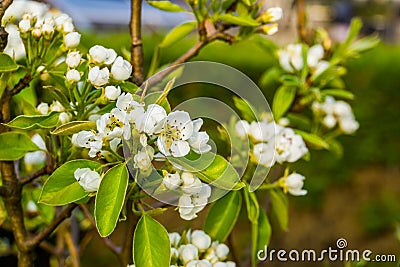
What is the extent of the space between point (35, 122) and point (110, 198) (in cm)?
14

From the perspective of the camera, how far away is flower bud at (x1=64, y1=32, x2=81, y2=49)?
2.65ft

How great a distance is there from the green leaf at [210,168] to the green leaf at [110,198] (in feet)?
0.18

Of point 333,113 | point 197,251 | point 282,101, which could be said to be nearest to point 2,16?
point 197,251

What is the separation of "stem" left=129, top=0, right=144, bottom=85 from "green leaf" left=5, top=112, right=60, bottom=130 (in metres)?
0.15

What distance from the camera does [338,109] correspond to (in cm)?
132

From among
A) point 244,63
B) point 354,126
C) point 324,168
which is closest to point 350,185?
point 324,168

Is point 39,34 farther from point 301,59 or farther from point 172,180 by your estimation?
point 301,59

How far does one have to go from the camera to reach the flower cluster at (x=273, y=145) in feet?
3.09

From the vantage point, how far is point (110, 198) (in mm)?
689

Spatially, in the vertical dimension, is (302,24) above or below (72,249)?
above

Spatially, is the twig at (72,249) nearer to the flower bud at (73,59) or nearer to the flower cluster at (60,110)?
the flower cluster at (60,110)

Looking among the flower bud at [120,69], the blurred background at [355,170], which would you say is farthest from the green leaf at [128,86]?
the blurred background at [355,170]

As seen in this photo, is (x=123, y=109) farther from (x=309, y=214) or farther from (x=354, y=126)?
(x=309, y=214)

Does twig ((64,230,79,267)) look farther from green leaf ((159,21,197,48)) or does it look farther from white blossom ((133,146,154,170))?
white blossom ((133,146,154,170))
